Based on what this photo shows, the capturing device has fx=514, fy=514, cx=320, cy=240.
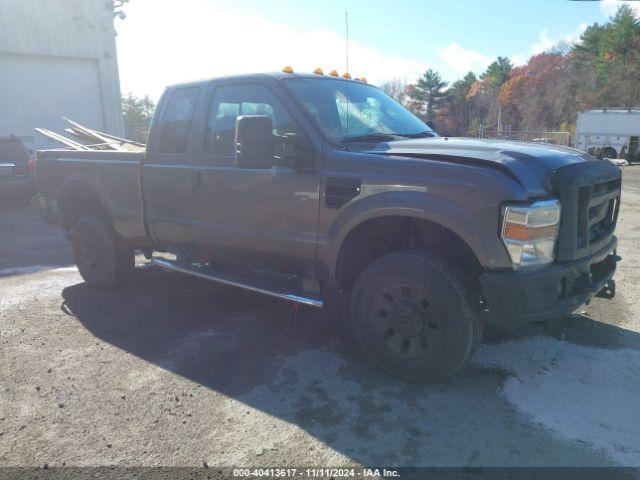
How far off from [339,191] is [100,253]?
128 inches

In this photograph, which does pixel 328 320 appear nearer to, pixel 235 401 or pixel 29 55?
pixel 235 401

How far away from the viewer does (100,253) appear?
18.2 feet

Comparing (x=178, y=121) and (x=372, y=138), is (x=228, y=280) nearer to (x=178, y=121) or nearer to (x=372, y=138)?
(x=178, y=121)

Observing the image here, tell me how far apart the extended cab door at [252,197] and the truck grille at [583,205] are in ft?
5.25

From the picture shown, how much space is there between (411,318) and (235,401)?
125 cm

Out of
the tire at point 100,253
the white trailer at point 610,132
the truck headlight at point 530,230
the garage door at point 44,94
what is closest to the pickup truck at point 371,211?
the truck headlight at point 530,230

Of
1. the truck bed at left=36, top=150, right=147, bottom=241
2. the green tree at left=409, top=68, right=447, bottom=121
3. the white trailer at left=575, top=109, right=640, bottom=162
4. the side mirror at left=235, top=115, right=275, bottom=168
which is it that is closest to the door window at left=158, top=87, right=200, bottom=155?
the truck bed at left=36, top=150, right=147, bottom=241

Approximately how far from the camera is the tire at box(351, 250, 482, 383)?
3189 mm

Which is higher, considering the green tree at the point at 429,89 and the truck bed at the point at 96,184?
the green tree at the point at 429,89

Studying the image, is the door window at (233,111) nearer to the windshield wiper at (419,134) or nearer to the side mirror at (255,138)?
the side mirror at (255,138)

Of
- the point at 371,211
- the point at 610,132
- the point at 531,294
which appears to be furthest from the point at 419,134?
the point at 610,132

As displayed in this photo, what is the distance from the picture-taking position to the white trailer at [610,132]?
95.5 ft

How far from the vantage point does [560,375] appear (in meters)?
3.55

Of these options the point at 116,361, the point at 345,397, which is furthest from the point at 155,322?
the point at 345,397
